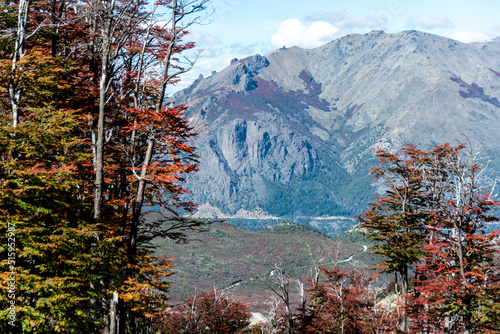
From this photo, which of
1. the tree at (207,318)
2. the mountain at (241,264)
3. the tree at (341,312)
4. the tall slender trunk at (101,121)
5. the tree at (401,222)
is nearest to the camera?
the tall slender trunk at (101,121)

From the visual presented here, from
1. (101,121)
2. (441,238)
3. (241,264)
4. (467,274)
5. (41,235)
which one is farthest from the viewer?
(241,264)

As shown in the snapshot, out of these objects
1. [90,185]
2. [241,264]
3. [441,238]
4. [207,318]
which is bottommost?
[241,264]

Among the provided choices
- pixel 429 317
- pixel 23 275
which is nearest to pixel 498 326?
pixel 429 317

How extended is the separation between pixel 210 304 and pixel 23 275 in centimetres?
3275

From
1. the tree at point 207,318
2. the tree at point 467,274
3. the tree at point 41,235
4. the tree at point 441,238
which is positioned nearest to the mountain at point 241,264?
the tree at point 207,318

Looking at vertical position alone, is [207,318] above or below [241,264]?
above

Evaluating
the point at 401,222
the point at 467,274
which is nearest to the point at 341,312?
the point at 401,222

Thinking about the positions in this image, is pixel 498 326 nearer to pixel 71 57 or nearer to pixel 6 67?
pixel 6 67

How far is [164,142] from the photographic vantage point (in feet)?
49.2

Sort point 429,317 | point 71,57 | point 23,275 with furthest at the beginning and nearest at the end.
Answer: point 429,317
point 71,57
point 23,275

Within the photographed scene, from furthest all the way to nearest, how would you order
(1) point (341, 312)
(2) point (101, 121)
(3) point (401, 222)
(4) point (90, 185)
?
(3) point (401, 222)
(1) point (341, 312)
(4) point (90, 185)
(2) point (101, 121)

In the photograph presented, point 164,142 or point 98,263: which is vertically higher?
point 164,142

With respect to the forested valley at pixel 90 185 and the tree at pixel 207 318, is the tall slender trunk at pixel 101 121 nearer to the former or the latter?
the forested valley at pixel 90 185

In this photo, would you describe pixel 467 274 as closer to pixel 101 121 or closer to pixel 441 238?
pixel 441 238
